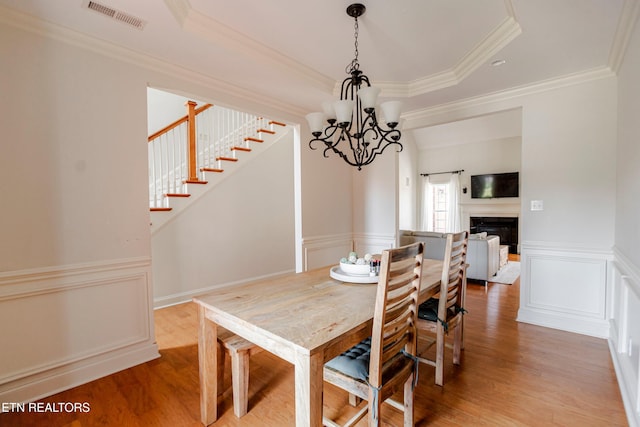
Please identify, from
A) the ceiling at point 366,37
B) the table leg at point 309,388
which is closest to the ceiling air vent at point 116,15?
the ceiling at point 366,37

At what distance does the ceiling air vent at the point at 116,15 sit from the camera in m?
1.84

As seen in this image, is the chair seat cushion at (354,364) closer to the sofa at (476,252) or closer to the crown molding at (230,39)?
the crown molding at (230,39)

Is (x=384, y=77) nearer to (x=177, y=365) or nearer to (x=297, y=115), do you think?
(x=297, y=115)

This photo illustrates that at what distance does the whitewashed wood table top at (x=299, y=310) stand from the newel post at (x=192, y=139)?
2767 mm

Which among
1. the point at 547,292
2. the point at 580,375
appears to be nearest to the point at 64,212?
the point at 580,375

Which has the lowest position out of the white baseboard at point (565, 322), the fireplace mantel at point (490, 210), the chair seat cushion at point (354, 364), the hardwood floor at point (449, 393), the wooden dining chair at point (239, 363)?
the hardwood floor at point (449, 393)

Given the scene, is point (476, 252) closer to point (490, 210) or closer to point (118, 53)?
point (490, 210)

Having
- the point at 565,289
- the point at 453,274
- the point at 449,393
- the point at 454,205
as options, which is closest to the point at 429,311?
the point at 453,274

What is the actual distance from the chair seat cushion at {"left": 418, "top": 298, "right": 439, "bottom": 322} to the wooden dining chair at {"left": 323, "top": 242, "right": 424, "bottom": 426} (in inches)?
20.0

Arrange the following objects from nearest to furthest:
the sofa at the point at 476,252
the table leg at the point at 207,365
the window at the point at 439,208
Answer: the table leg at the point at 207,365, the sofa at the point at 476,252, the window at the point at 439,208

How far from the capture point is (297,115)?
373 cm

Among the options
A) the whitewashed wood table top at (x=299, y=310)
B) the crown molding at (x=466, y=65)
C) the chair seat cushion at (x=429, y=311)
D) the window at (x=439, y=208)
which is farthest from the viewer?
the window at (x=439, y=208)

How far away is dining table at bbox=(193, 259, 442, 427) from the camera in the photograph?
1.16 metres

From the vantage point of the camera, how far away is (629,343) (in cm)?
193
